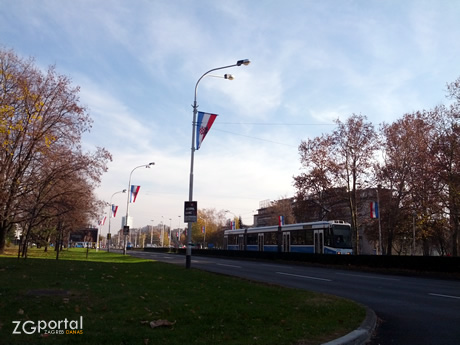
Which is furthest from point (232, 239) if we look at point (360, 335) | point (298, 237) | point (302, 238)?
point (360, 335)

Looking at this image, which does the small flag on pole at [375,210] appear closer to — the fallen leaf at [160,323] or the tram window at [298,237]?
the tram window at [298,237]

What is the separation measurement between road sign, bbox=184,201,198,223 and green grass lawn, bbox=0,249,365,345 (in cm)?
793

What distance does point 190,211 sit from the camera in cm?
1942

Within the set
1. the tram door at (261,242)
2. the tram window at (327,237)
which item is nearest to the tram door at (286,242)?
the tram door at (261,242)

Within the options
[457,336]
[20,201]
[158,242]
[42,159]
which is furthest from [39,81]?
[158,242]

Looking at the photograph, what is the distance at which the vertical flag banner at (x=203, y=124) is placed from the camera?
20.2m

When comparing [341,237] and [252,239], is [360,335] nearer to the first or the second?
[341,237]

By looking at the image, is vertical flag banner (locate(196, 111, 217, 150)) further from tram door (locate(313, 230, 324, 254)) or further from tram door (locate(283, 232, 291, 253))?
tram door (locate(283, 232, 291, 253))

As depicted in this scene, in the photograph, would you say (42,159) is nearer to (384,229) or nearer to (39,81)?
(39,81)

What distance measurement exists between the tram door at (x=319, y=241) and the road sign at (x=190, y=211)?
59.0ft

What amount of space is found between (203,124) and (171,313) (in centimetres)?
1398

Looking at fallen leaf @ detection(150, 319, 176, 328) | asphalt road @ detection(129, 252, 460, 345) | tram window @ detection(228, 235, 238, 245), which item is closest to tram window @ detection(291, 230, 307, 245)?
tram window @ detection(228, 235, 238, 245)

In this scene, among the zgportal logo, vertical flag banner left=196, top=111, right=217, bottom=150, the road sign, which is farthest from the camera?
vertical flag banner left=196, top=111, right=217, bottom=150

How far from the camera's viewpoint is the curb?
6086 millimetres
